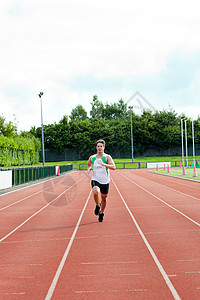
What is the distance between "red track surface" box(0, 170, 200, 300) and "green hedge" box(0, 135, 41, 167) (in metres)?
26.2

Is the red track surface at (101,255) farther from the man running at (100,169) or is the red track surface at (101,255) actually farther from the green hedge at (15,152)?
the green hedge at (15,152)

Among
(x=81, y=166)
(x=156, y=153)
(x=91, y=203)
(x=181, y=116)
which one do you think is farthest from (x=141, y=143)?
(x=91, y=203)

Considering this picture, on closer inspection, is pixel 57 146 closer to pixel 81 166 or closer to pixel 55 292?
pixel 81 166

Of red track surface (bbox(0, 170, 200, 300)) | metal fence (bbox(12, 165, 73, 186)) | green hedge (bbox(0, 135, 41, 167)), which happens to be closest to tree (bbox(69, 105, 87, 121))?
green hedge (bbox(0, 135, 41, 167))

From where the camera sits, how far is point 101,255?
516 centimetres

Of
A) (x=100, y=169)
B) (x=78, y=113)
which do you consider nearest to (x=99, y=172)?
(x=100, y=169)

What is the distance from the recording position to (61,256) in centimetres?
520

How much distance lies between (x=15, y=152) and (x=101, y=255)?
34768 mm

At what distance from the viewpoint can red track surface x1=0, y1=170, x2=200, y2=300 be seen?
3.77 metres

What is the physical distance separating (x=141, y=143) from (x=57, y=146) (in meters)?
17.2

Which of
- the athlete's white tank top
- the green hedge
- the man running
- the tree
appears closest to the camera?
the man running

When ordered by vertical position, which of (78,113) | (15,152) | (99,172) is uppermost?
(78,113)

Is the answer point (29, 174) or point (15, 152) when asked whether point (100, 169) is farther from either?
point (15, 152)

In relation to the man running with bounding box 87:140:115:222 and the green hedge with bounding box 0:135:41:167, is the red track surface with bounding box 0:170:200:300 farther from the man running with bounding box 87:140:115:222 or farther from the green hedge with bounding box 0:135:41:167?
the green hedge with bounding box 0:135:41:167
